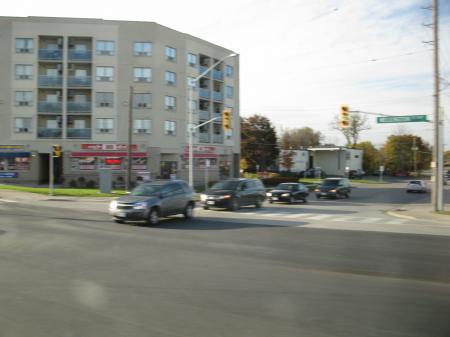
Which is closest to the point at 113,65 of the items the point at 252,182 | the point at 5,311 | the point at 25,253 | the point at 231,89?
the point at 231,89

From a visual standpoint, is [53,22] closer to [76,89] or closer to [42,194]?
[76,89]

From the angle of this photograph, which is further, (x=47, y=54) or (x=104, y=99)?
(x=104, y=99)

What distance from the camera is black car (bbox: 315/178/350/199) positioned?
3542cm

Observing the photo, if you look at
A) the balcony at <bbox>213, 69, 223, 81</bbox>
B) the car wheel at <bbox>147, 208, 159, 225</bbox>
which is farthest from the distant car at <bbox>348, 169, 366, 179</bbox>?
the car wheel at <bbox>147, 208, 159, 225</bbox>

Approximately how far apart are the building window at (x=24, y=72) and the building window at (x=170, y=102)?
13.9 m

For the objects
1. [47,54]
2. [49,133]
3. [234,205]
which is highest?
[47,54]

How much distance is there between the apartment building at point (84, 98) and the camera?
146ft

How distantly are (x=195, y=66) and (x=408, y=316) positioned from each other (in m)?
48.0

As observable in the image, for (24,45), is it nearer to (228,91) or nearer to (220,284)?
(228,91)

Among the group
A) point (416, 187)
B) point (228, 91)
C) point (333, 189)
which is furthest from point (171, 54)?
point (416, 187)

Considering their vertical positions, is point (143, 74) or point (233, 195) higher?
point (143, 74)

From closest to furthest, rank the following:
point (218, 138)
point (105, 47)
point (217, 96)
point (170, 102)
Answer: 1. point (105, 47)
2. point (170, 102)
3. point (218, 138)
4. point (217, 96)

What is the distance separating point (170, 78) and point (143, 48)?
4216 millimetres

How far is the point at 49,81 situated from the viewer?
45.2 m
